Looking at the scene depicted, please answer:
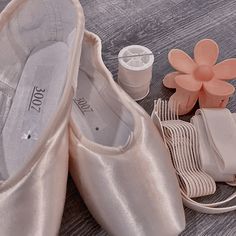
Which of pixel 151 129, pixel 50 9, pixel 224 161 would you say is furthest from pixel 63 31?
pixel 224 161

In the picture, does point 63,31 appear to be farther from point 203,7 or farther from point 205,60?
point 203,7

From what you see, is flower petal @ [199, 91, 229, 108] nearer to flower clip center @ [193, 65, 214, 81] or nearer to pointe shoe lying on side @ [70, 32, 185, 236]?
flower clip center @ [193, 65, 214, 81]

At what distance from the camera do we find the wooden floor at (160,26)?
89cm

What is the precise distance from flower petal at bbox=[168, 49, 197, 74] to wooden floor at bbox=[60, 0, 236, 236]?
78mm

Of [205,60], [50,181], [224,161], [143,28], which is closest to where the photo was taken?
[50,181]

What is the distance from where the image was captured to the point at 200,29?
37.6 inches

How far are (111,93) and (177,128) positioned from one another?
130mm

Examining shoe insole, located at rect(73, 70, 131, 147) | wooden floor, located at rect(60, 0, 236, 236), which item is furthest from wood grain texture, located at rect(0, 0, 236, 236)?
shoe insole, located at rect(73, 70, 131, 147)

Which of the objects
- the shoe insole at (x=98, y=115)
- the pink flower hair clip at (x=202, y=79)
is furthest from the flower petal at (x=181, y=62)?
the shoe insole at (x=98, y=115)

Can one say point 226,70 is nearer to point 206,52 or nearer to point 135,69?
point 206,52

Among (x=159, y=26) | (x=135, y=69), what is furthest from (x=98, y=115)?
(x=159, y=26)

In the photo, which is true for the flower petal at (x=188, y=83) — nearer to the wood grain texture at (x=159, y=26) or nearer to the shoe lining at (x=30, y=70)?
the wood grain texture at (x=159, y=26)

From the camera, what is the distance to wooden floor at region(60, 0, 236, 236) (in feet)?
2.93

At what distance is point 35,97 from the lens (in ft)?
2.41
